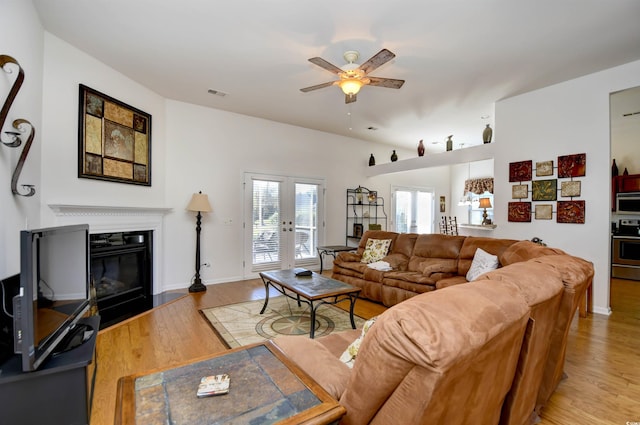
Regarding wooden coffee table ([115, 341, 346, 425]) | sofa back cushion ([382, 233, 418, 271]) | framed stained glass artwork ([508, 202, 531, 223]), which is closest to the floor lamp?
sofa back cushion ([382, 233, 418, 271])

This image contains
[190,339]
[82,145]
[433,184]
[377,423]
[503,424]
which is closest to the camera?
[377,423]

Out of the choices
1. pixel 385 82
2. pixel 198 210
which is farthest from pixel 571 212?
pixel 198 210

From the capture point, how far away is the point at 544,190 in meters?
4.09

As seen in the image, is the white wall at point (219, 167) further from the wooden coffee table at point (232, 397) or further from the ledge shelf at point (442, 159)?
the wooden coffee table at point (232, 397)

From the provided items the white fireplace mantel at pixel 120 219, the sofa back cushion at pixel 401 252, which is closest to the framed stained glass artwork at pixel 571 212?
the sofa back cushion at pixel 401 252

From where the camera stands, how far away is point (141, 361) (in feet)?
8.13

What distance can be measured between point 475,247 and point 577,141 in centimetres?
189

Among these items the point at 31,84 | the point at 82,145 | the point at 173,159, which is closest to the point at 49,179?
the point at 82,145

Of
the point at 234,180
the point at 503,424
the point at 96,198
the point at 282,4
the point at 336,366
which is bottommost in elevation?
the point at 503,424

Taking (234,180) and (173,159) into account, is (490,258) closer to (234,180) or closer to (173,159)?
(234,180)

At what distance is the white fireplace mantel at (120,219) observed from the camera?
10.4 feet

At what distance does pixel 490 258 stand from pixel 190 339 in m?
3.30

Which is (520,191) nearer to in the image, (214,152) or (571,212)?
(571,212)

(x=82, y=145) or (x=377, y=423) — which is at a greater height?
(x=82, y=145)
